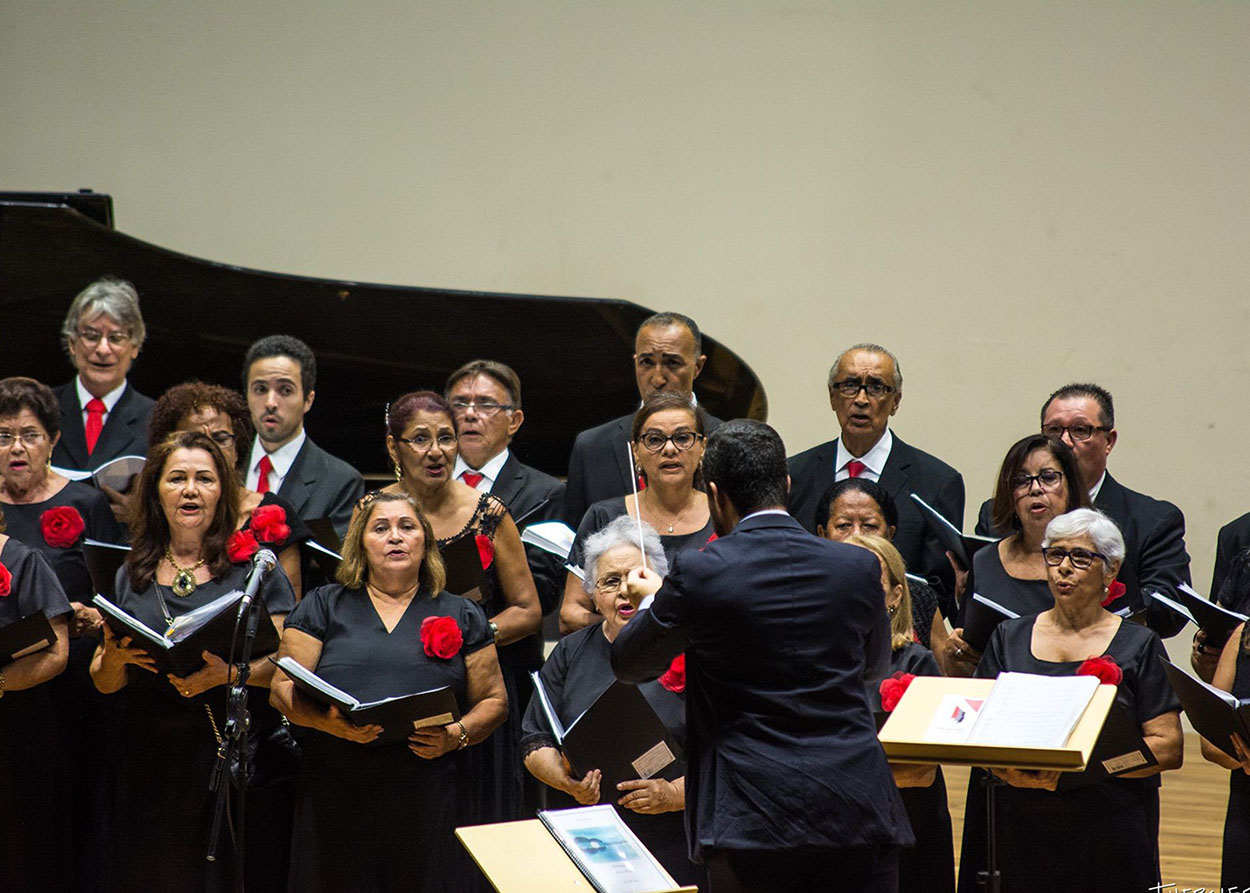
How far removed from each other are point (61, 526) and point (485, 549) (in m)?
0.98

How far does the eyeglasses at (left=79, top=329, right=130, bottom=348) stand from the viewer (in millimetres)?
3967

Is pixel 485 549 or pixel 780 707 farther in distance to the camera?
pixel 485 549

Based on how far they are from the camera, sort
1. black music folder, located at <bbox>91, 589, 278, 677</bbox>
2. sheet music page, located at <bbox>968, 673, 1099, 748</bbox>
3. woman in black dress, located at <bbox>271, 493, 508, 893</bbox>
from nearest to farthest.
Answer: sheet music page, located at <bbox>968, 673, 1099, 748</bbox>
black music folder, located at <bbox>91, 589, 278, 677</bbox>
woman in black dress, located at <bbox>271, 493, 508, 893</bbox>

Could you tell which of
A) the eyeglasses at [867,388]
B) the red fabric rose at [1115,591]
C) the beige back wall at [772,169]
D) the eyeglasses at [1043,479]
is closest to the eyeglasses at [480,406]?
the eyeglasses at [867,388]

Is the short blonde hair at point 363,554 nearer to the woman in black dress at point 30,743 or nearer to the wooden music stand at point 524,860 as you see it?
the woman in black dress at point 30,743

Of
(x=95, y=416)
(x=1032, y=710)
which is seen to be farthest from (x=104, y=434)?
(x=1032, y=710)

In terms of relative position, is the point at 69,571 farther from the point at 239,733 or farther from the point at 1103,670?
the point at 1103,670

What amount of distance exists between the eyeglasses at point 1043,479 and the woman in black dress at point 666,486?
73cm

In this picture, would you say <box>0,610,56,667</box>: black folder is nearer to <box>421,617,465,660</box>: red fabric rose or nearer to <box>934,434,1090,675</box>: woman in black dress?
<box>421,617,465,660</box>: red fabric rose

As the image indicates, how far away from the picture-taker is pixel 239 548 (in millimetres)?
3201

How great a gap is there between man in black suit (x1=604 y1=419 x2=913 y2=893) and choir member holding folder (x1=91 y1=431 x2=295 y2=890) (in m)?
1.25

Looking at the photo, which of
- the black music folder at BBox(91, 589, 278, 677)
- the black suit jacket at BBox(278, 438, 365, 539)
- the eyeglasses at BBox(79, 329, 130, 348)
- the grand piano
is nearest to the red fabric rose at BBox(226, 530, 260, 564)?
the black music folder at BBox(91, 589, 278, 677)

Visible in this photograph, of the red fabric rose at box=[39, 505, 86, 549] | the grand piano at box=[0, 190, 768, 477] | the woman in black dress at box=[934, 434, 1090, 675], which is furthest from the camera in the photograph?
the grand piano at box=[0, 190, 768, 477]

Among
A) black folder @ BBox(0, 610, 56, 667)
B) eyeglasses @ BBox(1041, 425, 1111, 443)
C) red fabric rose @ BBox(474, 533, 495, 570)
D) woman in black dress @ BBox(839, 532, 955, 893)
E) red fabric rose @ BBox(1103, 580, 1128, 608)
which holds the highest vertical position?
eyeglasses @ BBox(1041, 425, 1111, 443)
